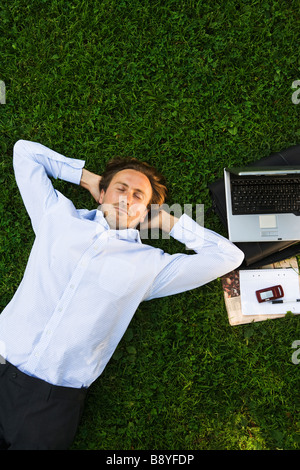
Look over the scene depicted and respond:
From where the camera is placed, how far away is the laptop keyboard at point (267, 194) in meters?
3.70

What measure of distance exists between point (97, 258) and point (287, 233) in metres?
1.90

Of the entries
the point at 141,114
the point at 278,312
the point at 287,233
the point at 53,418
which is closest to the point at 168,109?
the point at 141,114

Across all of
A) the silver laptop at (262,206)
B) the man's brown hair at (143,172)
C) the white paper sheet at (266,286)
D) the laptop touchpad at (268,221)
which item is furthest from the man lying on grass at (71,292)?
the white paper sheet at (266,286)

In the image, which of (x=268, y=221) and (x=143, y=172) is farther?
(x=143, y=172)

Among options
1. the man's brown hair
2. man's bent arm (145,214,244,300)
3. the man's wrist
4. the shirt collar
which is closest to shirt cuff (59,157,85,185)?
the man's brown hair

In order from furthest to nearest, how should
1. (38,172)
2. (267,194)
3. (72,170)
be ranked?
1. (72,170)
2. (267,194)
3. (38,172)

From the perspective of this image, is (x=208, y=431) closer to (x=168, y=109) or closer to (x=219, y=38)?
(x=168, y=109)

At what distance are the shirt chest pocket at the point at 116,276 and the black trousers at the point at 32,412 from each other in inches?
37.3

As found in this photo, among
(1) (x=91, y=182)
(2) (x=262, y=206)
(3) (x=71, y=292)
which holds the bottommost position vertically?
(3) (x=71, y=292)

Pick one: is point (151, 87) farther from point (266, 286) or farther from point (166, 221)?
point (266, 286)

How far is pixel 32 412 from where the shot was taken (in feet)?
10.2

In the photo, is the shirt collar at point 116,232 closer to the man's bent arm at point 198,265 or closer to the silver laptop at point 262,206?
the man's bent arm at point 198,265

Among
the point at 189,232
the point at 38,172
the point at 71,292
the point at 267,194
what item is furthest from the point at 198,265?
the point at 38,172

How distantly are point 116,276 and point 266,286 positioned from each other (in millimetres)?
1690
